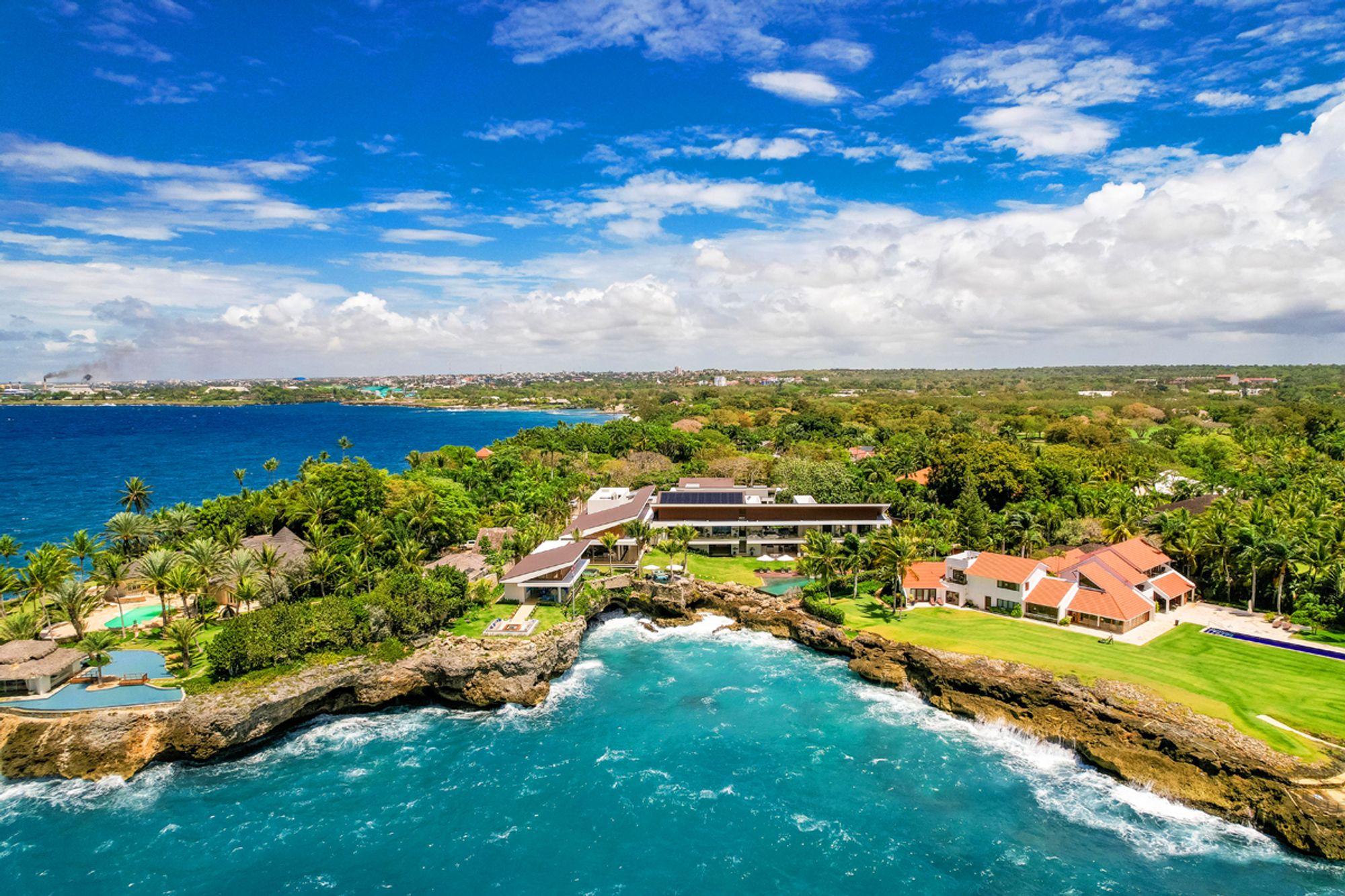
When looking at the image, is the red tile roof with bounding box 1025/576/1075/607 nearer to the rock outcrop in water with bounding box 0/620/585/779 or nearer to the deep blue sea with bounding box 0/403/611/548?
the rock outcrop in water with bounding box 0/620/585/779

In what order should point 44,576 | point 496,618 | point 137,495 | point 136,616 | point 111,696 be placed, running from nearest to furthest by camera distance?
point 111,696 → point 44,576 → point 496,618 → point 136,616 → point 137,495

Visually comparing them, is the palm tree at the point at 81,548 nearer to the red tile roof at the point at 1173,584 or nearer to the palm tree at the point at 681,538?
the palm tree at the point at 681,538

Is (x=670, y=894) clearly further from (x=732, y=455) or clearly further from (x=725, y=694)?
(x=732, y=455)

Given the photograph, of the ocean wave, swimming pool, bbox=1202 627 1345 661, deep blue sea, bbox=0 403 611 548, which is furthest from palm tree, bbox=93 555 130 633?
swimming pool, bbox=1202 627 1345 661

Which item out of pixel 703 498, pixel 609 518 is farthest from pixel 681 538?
pixel 703 498

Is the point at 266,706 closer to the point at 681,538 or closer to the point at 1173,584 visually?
the point at 681,538

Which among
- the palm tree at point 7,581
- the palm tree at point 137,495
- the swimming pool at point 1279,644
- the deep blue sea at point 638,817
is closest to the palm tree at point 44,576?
the palm tree at point 7,581
